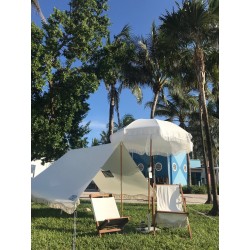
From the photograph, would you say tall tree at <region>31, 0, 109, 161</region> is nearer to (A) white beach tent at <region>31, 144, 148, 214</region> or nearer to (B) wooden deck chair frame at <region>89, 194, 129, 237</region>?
(A) white beach tent at <region>31, 144, 148, 214</region>

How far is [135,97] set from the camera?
1485 cm

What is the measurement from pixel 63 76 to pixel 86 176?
5.22 m

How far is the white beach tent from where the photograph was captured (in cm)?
535

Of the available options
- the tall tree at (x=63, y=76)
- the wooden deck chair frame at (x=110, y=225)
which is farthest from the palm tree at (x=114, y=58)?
the wooden deck chair frame at (x=110, y=225)

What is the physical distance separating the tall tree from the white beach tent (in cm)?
272

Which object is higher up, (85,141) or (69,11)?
(69,11)

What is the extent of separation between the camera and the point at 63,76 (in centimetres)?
1015

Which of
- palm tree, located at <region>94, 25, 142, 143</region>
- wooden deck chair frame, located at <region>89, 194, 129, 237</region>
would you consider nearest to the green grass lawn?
wooden deck chair frame, located at <region>89, 194, 129, 237</region>

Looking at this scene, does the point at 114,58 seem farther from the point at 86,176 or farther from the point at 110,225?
the point at 110,225

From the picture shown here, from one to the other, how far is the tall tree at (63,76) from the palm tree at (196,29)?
359 cm

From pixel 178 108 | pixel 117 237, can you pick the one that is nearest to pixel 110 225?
pixel 117 237
